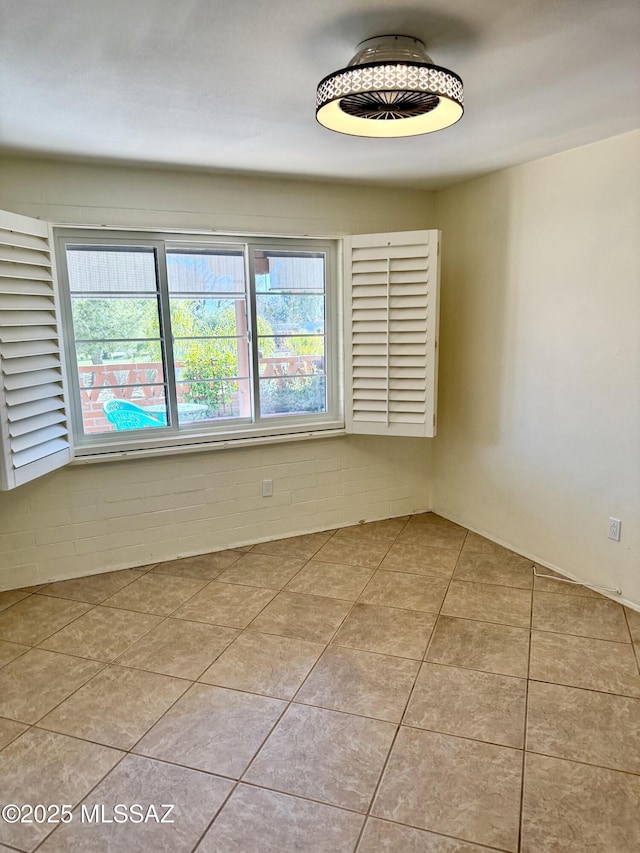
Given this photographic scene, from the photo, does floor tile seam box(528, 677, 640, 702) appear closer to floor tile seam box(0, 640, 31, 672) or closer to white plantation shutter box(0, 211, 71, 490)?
floor tile seam box(0, 640, 31, 672)

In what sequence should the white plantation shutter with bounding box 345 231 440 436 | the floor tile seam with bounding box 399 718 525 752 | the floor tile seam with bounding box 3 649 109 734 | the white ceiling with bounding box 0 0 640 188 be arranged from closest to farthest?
1. the white ceiling with bounding box 0 0 640 188
2. the floor tile seam with bounding box 399 718 525 752
3. the floor tile seam with bounding box 3 649 109 734
4. the white plantation shutter with bounding box 345 231 440 436

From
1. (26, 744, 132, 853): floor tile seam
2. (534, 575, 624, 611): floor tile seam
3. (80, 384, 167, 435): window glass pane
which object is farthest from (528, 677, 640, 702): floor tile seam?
(80, 384, 167, 435): window glass pane

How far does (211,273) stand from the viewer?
10.9 feet

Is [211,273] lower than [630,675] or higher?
higher

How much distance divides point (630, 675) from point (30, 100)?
127 inches

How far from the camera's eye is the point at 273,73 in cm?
183

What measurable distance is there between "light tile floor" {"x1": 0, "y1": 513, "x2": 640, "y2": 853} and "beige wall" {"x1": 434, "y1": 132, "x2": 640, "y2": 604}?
15.4 inches

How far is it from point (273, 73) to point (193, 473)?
2.24 m

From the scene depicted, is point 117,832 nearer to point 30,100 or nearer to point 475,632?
point 475,632

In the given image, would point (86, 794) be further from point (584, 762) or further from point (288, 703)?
point (584, 762)

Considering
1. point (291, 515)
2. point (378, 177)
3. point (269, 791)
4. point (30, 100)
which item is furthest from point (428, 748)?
point (378, 177)

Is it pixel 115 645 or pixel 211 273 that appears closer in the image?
pixel 115 645

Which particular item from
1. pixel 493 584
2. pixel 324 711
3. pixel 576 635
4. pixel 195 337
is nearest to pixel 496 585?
pixel 493 584

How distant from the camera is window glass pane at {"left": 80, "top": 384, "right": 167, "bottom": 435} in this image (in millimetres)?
3129
